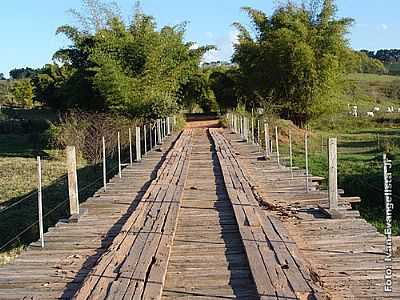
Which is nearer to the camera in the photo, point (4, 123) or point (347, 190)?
point (347, 190)

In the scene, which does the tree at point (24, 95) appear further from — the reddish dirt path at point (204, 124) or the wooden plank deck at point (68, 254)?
the wooden plank deck at point (68, 254)

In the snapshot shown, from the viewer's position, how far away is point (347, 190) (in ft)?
46.0

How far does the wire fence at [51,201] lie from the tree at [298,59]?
7099mm

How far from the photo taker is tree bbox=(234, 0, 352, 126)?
2489cm

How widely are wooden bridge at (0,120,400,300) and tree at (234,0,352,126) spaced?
57.8 ft

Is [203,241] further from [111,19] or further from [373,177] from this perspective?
[111,19]

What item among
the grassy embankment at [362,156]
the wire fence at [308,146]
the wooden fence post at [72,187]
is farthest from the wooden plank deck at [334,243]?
the wire fence at [308,146]

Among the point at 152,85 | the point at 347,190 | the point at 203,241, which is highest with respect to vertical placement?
the point at 152,85

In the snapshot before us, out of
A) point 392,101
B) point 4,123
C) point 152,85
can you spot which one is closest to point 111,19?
point 152,85

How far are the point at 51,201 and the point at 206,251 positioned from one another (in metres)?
9.59

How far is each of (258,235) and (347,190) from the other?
31.1 ft

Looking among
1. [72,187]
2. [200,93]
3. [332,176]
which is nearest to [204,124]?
[200,93]

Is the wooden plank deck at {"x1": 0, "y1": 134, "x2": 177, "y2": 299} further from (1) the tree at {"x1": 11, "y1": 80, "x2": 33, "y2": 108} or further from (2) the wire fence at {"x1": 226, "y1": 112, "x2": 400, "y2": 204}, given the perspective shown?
(1) the tree at {"x1": 11, "y1": 80, "x2": 33, "y2": 108}

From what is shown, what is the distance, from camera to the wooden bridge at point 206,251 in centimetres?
374
